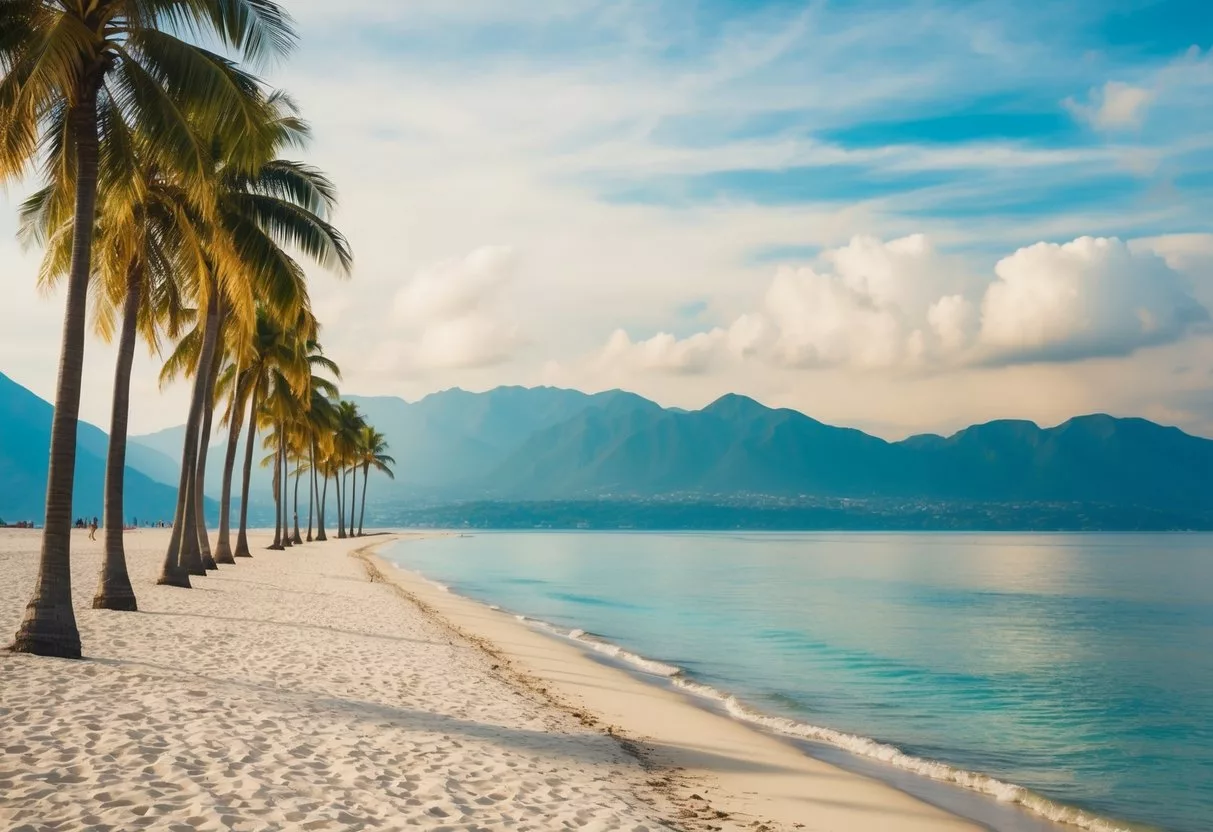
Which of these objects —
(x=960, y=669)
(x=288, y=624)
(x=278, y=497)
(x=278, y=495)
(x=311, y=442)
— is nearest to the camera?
(x=288, y=624)

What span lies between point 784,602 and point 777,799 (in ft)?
100

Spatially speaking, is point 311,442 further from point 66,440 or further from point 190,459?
point 66,440

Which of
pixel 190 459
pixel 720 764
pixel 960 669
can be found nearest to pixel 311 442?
pixel 190 459

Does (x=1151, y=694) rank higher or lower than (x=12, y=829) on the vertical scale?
lower

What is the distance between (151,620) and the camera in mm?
15523

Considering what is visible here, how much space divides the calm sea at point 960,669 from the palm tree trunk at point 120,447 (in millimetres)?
10409

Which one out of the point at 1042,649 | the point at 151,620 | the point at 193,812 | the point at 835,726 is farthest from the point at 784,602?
the point at 193,812

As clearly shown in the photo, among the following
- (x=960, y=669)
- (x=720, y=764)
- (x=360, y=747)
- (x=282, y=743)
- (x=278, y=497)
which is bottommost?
(x=960, y=669)

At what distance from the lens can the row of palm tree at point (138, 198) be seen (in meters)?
11.2

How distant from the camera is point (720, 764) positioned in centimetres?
1021

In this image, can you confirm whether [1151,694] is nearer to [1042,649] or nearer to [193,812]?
[1042,649]

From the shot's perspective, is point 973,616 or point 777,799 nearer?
point 777,799

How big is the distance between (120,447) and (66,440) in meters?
5.75

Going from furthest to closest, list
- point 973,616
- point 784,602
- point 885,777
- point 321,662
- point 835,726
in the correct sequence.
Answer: point 784,602 < point 973,616 < point 835,726 < point 321,662 < point 885,777
